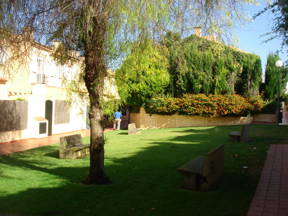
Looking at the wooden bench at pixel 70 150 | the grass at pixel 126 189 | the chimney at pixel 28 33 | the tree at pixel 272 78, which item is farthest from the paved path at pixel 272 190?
the tree at pixel 272 78

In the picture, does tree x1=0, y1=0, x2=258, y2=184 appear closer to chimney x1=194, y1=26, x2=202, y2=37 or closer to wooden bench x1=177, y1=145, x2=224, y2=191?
chimney x1=194, y1=26, x2=202, y2=37

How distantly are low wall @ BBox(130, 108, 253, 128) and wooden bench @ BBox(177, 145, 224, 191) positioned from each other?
20.4 metres

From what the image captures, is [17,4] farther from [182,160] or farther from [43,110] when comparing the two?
[43,110]

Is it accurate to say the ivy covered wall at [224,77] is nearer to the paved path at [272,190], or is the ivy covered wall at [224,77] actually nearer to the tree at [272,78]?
the tree at [272,78]

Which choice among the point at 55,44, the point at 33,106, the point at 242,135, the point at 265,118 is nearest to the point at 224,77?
the point at 265,118

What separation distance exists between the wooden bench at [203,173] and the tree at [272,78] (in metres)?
22.3

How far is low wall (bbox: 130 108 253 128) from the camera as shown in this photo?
27.6 m

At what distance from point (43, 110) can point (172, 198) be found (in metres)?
16.9

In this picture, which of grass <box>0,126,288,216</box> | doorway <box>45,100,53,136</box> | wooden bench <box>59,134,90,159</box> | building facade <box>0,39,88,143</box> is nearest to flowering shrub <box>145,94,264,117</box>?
building facade <box>0,39,88,143</box>

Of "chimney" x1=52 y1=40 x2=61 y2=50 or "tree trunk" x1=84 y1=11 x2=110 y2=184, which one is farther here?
"chimney" x1=52 y1=40 x2=61 y2=50

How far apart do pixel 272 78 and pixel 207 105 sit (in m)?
5.71

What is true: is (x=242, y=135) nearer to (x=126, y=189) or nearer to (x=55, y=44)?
(x=126, y=189)

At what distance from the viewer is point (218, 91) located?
92.5 feet

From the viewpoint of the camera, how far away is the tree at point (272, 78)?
27609mm
